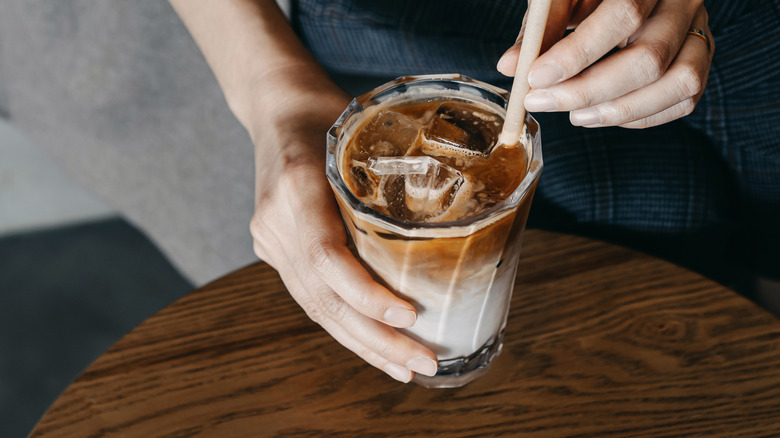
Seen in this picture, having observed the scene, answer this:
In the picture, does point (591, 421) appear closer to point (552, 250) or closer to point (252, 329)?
point (552, 250)

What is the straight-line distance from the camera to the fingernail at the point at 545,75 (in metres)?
0.51

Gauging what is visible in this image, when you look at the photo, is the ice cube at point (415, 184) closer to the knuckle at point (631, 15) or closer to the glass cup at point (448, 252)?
the glass cup at point (448, 252)

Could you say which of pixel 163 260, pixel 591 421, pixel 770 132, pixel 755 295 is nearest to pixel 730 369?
pixel 591 421

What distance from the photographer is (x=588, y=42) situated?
528 mm

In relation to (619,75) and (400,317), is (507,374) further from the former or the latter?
(619,75)

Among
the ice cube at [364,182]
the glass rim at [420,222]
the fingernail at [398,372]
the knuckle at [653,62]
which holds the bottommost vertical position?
the fingernail at [398,372]

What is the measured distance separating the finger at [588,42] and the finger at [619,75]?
0.01 m

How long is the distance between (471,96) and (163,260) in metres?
1.36

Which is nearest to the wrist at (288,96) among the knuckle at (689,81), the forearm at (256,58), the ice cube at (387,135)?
the forearm at (256,58)

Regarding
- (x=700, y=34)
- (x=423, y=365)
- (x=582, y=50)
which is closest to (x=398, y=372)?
(x=423, y=365)

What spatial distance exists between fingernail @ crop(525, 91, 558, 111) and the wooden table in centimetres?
29

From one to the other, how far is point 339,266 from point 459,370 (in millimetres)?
202

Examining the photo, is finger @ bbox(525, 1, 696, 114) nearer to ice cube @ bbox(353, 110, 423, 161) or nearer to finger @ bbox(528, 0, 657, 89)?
finger @ bbox(528, 0, 657, 89)

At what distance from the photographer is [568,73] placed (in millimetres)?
523
